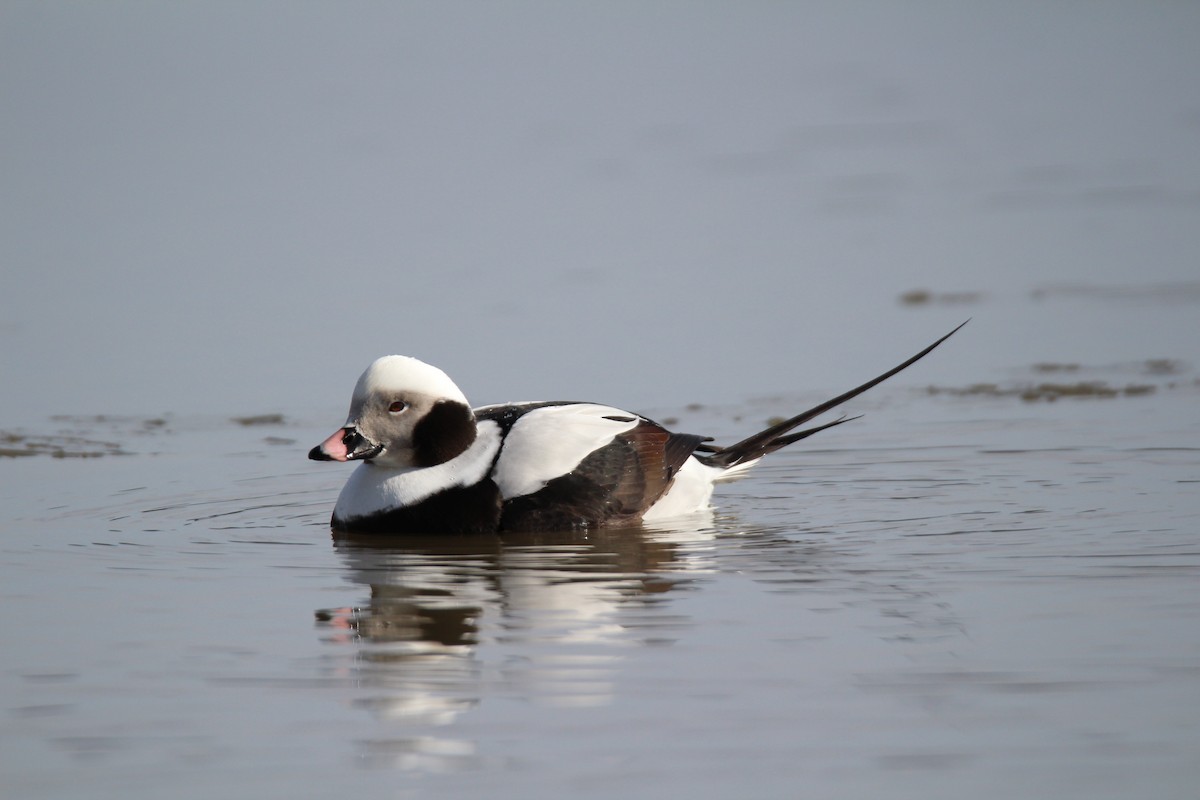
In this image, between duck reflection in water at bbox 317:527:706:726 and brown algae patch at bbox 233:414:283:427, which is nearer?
duck reflection in water at bbox 317:527:706:726

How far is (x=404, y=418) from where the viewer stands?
705cm

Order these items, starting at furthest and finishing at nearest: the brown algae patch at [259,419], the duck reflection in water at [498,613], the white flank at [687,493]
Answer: the brown algae patch at [259,419], the white flank at [687,493], the duck reflection in water at [498,613]

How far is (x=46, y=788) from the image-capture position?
4.07 m

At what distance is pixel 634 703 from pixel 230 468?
13.6ft

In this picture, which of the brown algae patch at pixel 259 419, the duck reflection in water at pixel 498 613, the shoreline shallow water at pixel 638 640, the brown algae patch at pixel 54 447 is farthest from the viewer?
the brown algae patch at pixel 259 419

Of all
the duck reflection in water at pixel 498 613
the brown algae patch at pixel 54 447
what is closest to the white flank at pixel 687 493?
the duck reflection in water at pixel 498 613

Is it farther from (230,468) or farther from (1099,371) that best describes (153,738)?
(1099,371)

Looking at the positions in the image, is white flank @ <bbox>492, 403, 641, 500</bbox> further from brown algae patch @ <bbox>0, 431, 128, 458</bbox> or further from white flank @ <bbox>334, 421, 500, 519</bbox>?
brown algae patch @ <bbox>0, 431, 128, 458</bbox>

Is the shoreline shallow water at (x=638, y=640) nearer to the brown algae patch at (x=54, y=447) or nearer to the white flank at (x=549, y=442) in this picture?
the white flank at (x=549, y=442)

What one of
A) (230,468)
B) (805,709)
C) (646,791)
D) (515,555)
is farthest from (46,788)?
(230,468)

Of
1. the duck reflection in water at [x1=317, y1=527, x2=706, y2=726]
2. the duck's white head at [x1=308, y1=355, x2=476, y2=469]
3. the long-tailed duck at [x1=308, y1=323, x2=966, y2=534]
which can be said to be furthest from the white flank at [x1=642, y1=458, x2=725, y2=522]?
the duck's white head at [x1=308, y1=355, x2=476, y2=469]

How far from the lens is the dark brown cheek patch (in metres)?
7.01

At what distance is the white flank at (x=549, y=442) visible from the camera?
688cm

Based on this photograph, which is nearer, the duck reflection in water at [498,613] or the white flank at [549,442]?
the duck reflection in water at [498,613]
